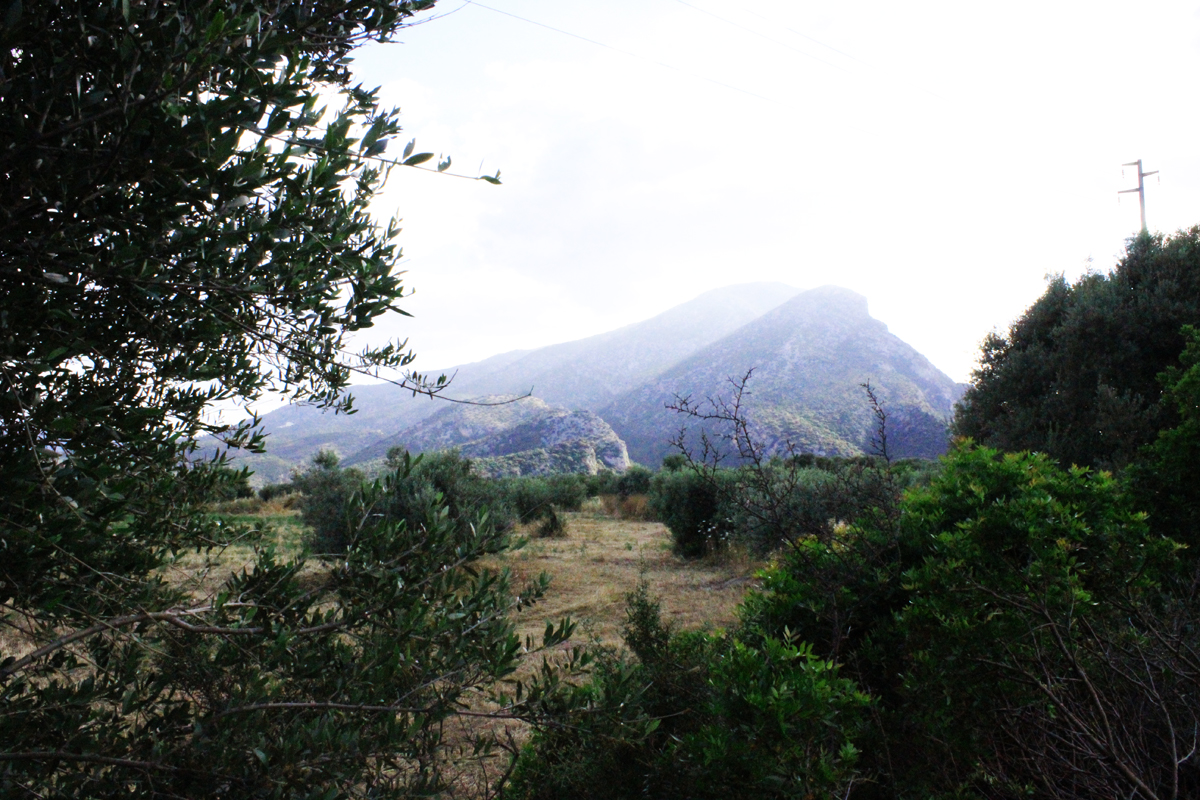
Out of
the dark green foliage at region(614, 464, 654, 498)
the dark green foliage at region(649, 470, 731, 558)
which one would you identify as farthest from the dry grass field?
the dark green foliage at region(614, 464, 654, 498)

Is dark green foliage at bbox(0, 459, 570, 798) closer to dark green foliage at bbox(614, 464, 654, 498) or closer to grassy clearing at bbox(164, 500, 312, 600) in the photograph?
grassy clearing at bbox(164, 500, 312, 600)

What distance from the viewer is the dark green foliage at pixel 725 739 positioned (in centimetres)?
213

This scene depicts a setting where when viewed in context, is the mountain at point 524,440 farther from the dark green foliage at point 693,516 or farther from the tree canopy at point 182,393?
the tree canopy at point 182,393

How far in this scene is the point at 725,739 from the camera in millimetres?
2613

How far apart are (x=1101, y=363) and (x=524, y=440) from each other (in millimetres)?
55740

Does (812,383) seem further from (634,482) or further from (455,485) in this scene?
(455,485)

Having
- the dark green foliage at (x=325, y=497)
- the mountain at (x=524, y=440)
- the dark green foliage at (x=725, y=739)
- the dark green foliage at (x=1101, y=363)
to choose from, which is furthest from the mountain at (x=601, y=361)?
the dark green foliage at (x=725, y=739)

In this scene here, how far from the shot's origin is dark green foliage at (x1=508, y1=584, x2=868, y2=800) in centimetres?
213

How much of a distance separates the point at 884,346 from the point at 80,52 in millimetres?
92177

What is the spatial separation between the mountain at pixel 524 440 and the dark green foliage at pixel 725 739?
3596 cm

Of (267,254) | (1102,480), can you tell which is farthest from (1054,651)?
(267,254)

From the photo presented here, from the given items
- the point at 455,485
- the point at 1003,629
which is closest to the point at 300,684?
the point at 1003,629

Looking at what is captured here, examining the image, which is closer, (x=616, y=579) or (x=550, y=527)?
(x=616, y=579)

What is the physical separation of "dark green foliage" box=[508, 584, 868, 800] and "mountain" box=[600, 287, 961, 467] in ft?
118
